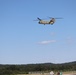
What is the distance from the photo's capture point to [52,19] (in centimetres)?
7669

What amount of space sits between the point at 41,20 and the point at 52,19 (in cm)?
342

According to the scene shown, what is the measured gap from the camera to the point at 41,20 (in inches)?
2931
